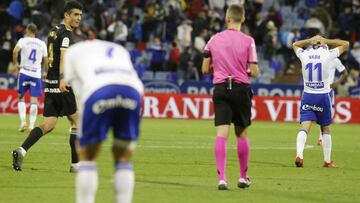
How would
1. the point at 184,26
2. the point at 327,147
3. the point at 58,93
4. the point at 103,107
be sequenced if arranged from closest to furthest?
1. the point at 103,107
2. the point at 58,93
3. the point at 327,147
4. the point at 184,26

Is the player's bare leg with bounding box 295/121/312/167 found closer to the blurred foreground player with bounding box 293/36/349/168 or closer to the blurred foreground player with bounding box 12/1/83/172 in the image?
the blurred foreground player with bounding box 293/36/349/168

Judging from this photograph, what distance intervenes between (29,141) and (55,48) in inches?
54.8

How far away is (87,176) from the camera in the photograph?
26.2 feet

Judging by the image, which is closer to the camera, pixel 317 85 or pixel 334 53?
pixel 334 53

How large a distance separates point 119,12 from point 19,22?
387 cm

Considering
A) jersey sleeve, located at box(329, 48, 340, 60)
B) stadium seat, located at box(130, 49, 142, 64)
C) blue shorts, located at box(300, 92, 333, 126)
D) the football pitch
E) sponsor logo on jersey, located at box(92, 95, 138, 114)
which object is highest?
stadium seat, located at box(130, 49, 142, 64)

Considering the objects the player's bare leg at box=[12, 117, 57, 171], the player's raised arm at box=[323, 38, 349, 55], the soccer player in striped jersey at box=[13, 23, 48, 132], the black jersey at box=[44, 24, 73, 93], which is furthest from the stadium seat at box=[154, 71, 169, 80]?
the player's bare leg at box=[12, 117, 57, 171]

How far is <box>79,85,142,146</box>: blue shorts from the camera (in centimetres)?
788


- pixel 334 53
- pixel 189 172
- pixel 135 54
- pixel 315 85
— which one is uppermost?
pixel 135 54

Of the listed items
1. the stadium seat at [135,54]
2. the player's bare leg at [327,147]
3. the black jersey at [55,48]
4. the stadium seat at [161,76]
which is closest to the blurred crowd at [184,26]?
the stadium seat at [135,54]

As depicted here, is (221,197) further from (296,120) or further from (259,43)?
(259,43)

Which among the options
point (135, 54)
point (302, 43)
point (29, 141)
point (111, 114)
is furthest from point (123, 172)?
point (135, 54)

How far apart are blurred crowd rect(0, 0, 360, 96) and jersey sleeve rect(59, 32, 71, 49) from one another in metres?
18.1

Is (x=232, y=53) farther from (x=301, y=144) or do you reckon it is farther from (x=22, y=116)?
(x=22, y=116)
